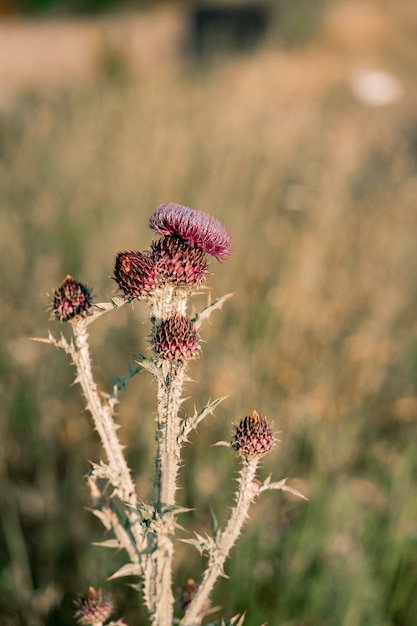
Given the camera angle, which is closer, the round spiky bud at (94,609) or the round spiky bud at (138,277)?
the round spiky bud at (138,277)

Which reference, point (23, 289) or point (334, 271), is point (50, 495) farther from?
point (334, 271)

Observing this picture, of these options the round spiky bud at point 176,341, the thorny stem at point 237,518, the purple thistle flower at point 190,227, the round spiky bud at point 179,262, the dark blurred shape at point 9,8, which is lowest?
the thorny stem at point 237,518

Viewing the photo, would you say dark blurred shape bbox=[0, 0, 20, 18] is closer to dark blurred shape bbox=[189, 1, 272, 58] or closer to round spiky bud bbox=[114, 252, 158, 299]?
dark blurred shape bbox=[189, 1, 272, 58]

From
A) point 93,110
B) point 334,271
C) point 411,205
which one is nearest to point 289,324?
point 334,271

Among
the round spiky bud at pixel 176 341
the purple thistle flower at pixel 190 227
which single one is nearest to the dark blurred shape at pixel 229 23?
the purple thistle flower at pixel 190 227

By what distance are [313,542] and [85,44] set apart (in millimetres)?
16821

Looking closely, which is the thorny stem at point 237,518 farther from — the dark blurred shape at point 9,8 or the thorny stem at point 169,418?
the dark blurred shape at point 9,8

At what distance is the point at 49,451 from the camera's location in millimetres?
3422

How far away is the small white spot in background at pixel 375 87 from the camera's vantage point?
1269cm

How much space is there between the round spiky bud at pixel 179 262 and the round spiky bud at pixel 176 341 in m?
0.11

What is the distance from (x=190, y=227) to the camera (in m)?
1.51

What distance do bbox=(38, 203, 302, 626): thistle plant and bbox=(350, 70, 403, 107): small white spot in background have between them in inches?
475

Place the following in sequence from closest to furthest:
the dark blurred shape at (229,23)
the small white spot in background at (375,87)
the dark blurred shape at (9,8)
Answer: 1. the small white spot in background at (375,87)
2. the dark blurred shape at (229,23)
3. the dark blurred shape at (9,8)

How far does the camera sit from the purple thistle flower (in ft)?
4.97
